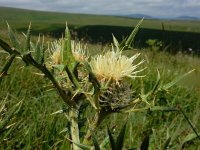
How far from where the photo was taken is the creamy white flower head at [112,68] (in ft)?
3.96

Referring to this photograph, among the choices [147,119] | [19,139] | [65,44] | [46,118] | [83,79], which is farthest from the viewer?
[147,119]

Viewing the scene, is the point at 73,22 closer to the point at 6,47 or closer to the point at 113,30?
the point at 113,30

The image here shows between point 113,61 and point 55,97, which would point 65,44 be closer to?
point 113,61

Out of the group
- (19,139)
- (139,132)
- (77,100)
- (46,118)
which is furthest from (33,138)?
(77,100)

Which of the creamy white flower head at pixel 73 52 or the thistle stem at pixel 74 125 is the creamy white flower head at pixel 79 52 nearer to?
the creamy white flower head at pixel 73 52

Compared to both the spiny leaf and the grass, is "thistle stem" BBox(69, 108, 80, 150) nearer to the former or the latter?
the grass

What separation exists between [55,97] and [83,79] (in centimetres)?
348

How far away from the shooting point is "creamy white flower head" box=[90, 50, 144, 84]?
3.96 feet

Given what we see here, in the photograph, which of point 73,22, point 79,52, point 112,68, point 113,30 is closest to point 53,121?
point 79,52

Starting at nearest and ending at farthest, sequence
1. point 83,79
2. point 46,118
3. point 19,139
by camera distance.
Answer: point 83,79
point 19,139
point 46,118

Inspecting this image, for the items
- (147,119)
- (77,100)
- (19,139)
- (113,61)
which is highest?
(113,61)

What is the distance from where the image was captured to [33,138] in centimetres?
323

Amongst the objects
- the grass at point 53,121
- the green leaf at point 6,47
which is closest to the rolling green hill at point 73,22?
the grass at point 53,121

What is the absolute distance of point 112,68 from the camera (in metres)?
1.21
